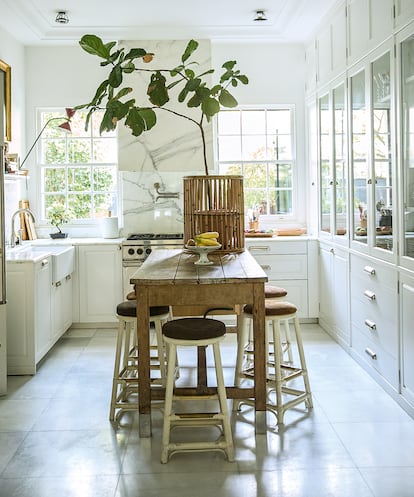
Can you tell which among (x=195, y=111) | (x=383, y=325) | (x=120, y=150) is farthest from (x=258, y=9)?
(x=383, y=325)

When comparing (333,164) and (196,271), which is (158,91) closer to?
(196,271)

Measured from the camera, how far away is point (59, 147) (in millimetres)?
6645

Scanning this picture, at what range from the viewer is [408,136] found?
→ 3.61 metres

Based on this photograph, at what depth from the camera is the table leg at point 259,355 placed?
327 centimetres

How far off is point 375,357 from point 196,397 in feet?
5.39

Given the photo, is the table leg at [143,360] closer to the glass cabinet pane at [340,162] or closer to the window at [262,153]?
the glass cabinet pane at [340,162]

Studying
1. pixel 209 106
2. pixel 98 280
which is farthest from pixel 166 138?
pixel 209 106

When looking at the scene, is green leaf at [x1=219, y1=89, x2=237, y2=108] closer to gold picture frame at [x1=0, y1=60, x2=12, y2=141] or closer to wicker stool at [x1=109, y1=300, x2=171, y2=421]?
wicker stool at [x1=109, y1=300, x2=171, y2=421]

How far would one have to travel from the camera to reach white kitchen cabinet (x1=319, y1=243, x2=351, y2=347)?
5.09m

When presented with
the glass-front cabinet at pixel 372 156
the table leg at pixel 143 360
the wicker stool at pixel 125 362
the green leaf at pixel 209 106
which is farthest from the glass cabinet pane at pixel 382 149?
the table leg at pixel 143 360

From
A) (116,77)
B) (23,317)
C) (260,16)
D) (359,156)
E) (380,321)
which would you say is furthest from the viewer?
(260,16)

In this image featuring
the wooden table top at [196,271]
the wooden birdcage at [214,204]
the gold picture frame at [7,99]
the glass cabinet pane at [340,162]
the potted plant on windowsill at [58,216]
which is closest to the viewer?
the wooden table top at [196,271]

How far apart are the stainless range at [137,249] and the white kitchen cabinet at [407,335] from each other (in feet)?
9.00

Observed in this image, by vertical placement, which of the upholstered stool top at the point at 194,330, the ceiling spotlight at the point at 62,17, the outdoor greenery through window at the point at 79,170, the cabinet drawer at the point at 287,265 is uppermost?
the ceiling spotlight at the point at 62,17
